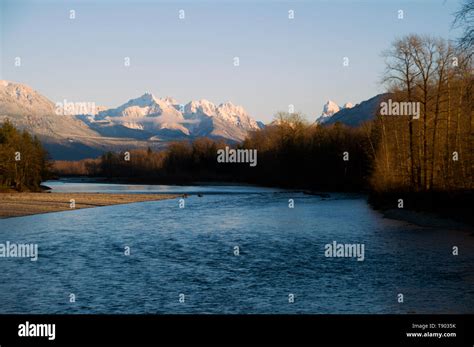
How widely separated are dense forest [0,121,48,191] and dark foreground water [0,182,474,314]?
50497mm

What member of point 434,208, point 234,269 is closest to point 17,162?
point 434,208

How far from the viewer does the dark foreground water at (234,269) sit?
754 inches

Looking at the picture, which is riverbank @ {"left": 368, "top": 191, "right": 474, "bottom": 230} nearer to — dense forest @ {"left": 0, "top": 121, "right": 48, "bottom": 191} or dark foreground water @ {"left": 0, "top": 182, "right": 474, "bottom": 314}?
dark foreground water @ {"left": 0, "top": 182, "right": 474, "bottom": 314}

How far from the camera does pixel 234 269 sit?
25.8 metres

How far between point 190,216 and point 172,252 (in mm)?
22818

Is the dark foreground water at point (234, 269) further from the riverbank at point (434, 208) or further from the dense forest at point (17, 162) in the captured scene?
the dense forest at point (17, 162)

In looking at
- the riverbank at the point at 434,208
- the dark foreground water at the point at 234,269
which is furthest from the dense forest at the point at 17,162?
the riverbank at the point at 434,208

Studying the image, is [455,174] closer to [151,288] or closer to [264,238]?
[264,238]

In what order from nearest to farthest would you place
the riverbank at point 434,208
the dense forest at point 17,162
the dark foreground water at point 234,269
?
1. the dark foreground water at point 234,269
2. the riverbank at point 434,208
3. the dense forest at point 17,162

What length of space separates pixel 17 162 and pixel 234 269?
263ft

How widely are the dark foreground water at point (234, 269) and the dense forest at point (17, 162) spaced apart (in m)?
50.5

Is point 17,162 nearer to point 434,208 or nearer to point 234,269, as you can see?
point 434,208

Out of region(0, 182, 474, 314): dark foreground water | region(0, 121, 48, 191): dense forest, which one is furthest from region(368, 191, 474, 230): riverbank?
region(0, 121, 48, 191): dense forest
